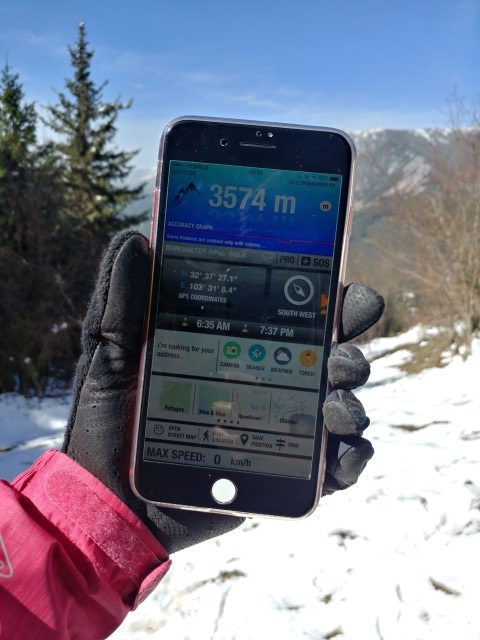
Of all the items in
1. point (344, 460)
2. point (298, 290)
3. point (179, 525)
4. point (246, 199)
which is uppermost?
point (246, 199)

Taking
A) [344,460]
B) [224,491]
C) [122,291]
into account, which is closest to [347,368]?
[344,460]

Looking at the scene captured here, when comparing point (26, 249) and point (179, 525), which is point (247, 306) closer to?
point (179, 525)

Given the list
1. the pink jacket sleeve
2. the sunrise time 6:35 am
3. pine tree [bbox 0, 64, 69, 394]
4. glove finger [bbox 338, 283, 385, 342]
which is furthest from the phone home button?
pine tree [bbox 0, 64, 69, 394]

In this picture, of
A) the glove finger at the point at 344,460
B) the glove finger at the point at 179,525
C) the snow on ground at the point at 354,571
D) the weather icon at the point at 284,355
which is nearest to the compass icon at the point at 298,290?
the weather icon at the point at 284,355

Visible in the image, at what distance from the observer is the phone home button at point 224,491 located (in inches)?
54.6

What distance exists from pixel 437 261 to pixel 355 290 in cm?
978

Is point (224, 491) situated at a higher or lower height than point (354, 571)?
higher

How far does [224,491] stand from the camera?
4.56 ft

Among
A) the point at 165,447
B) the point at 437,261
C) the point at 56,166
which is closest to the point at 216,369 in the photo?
the point at 165,447

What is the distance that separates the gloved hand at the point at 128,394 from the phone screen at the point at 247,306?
6 centimetres

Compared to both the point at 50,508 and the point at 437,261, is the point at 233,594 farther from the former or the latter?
the point at 437,261

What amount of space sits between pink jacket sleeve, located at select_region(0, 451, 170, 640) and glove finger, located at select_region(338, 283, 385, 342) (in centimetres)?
62

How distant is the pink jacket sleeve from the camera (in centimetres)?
115

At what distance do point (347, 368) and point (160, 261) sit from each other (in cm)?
49
